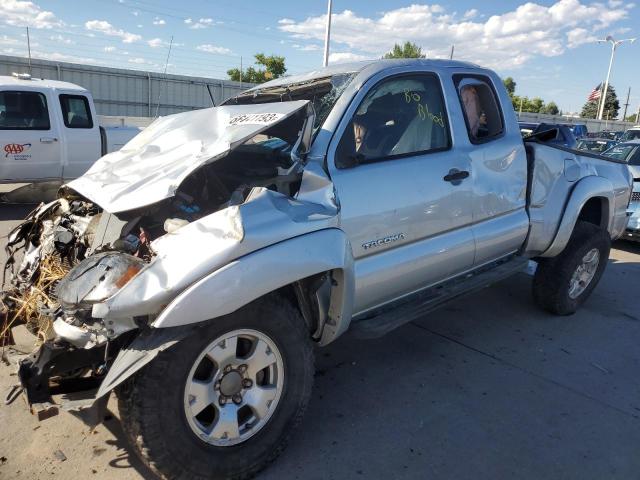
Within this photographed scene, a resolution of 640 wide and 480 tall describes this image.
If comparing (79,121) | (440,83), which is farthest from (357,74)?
(79,121)

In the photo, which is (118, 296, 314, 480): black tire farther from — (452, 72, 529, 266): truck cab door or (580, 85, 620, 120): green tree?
(580, 85, 620, 120): green tree

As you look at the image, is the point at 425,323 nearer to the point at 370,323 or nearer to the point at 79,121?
the point at 370,323

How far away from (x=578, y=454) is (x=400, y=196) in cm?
172

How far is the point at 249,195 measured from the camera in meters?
2.56

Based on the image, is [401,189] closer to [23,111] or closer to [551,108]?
[23,111]

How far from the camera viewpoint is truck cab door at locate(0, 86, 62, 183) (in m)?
8.30

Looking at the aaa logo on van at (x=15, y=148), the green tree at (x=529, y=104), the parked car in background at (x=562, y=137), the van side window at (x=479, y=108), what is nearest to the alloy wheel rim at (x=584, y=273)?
the parked car in background at (x=562, y=137)

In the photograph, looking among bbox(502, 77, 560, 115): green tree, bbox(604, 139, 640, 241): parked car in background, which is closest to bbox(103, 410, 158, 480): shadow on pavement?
bbox(604, 139, 640, 241): parked car in background

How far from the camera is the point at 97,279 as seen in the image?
7.65ft

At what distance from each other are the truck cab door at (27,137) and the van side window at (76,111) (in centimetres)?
22

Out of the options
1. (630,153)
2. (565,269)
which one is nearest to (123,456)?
(565,269)

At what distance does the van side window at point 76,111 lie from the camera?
8875 mm

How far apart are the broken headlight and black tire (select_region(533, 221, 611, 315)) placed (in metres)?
3.66

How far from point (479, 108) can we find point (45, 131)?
24.2 ft
